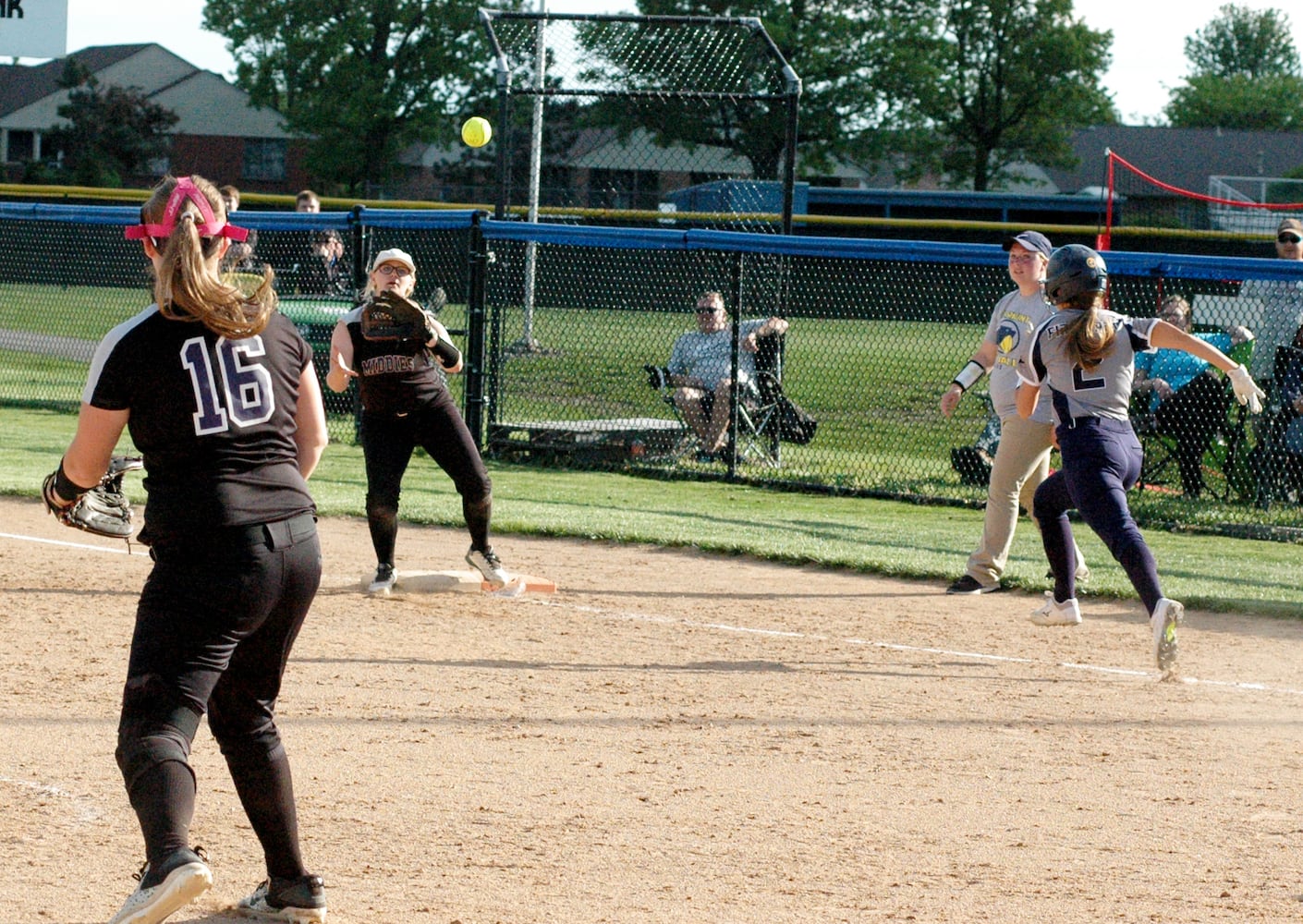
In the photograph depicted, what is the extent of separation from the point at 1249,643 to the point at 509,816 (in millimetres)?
4512

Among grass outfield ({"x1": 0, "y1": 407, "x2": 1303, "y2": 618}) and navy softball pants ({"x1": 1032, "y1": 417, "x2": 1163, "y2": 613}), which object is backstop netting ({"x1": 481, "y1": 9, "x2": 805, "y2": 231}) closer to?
grass outfield ({"x1": 0, "y1": 407, "x2": 1303, "y2": 618})

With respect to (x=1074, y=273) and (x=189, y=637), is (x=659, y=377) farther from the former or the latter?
(x=189, y=637)

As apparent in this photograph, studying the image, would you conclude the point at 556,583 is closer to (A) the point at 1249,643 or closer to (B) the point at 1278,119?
(A) the point at 1249,643

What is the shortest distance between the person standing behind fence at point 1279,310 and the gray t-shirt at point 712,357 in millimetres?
3896

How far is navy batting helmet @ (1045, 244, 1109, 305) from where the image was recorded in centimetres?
679

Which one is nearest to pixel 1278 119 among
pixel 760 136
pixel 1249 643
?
pixel 760 136

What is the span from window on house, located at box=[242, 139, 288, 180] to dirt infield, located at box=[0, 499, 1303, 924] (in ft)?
191

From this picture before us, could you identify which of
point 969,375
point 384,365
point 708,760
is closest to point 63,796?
point 708,760

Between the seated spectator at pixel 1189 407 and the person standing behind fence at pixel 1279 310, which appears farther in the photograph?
the seated spectator at pixel 1189 407

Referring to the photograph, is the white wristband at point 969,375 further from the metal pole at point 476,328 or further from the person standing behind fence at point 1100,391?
the metal pole at point 476,328

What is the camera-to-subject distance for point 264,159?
64.3m

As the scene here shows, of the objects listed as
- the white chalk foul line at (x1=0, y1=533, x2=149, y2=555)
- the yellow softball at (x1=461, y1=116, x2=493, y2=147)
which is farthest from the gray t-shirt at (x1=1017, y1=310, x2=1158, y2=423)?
the yellow softball at (x1=461, y1=116, x2=493, y2=147)

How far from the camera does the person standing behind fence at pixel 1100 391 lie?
676 cm

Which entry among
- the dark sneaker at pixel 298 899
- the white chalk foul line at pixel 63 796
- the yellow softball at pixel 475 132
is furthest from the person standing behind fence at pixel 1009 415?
the yellow softball at pixel 475 132
